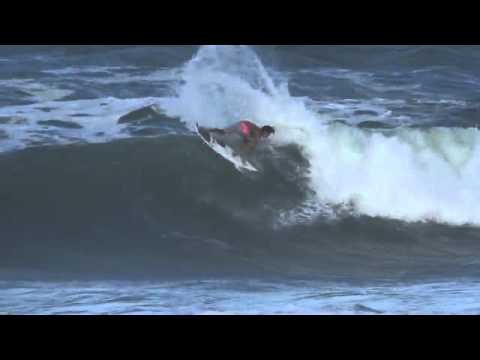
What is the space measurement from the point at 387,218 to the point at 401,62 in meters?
7.30

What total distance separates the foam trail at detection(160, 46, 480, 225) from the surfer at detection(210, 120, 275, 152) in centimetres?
45

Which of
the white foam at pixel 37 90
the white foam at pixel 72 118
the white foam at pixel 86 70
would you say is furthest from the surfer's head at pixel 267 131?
the white foam at pixel 86 70

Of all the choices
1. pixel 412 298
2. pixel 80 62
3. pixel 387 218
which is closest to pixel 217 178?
pixel 387 218

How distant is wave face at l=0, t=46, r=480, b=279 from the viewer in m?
13.1

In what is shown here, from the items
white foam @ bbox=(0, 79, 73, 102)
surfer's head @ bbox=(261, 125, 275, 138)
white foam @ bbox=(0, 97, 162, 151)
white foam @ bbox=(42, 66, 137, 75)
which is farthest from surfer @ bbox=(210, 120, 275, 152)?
white foam @ bbox=(42, 66, 137, 75)

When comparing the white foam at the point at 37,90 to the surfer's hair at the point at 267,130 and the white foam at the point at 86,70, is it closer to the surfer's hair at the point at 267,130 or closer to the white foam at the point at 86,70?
the white foam at the point at 86,70

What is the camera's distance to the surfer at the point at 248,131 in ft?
49.8

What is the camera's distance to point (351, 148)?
16219 millimetres

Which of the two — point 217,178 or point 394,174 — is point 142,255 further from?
point 394,174

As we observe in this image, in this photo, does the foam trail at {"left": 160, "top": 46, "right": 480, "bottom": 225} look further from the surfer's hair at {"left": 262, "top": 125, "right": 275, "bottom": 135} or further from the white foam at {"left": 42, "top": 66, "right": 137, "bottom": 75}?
the white foam at {"left": 42, "top": 66, "right": 137, "bottom": 75}

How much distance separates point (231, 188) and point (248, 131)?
1.10 m

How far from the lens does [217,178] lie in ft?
48.8

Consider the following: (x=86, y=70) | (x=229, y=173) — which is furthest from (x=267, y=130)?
(x=86, y=70)

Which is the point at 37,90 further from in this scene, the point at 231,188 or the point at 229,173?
the point at 231,188
